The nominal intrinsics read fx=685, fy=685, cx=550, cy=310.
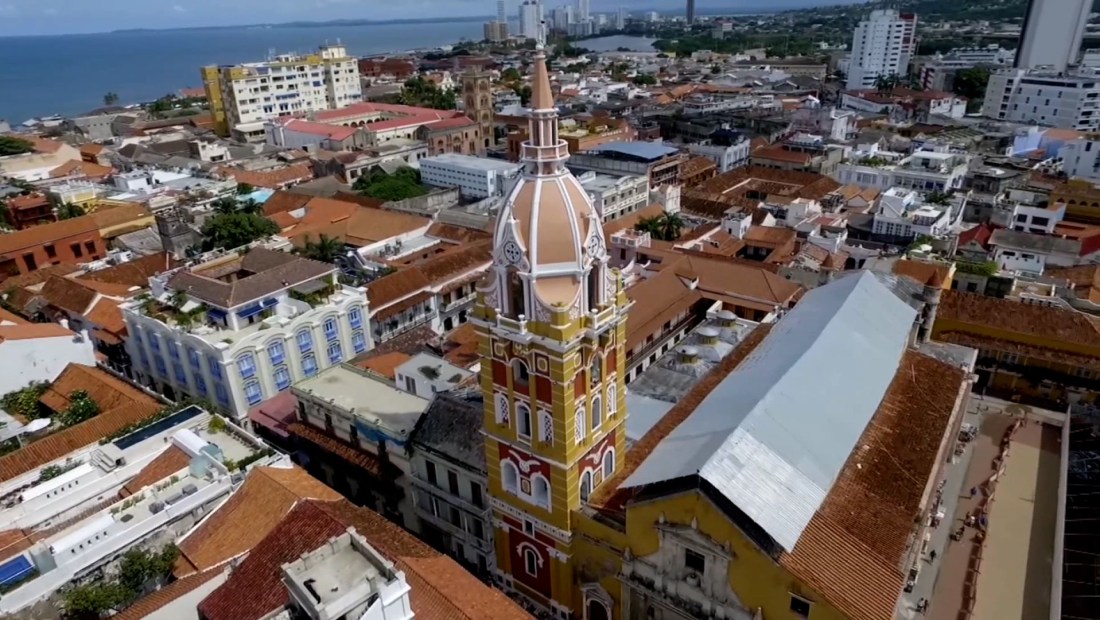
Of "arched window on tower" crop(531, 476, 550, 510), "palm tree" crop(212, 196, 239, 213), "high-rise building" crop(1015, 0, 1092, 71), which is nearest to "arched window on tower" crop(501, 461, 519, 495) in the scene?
"arched window on tower" crop(531, 476, 550, 510)

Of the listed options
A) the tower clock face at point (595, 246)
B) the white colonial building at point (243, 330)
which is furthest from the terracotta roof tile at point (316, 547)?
the white colonial building at point (243, 330)

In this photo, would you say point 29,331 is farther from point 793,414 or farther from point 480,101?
point 480,101

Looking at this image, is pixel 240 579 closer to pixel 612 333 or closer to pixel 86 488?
pixel 86 488

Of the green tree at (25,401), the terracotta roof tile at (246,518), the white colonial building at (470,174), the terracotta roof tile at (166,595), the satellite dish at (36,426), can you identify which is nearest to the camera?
the terracotta roof tile at (166,595)

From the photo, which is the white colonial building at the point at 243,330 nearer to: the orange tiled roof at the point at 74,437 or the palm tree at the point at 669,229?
the orange tiled roof at the point at 74,437

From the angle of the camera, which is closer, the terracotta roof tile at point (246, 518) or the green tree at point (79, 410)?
the terracotta roof tile at point (246, 518)

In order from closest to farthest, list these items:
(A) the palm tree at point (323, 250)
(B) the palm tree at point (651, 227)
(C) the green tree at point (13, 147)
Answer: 1. (A) the palm tree at point (323, 250)
2. (B) the palm tree at point (651, 227)
3. (C) the green tree at point (13, 147)

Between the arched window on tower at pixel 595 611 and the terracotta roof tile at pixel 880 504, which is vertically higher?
the terracotta roof tile at pixel 880 504
